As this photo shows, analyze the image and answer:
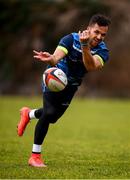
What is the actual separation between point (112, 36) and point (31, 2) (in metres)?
4.33

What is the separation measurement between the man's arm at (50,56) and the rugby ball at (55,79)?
6.6 inches

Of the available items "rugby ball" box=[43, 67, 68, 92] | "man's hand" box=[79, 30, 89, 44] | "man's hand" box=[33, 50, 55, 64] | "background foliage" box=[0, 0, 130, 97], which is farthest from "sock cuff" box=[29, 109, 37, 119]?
"background foliage" box=[0, 0, 130, 97]

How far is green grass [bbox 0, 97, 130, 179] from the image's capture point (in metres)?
7.52

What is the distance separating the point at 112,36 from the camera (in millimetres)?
30312

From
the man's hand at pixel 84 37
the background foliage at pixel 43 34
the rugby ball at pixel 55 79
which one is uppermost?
the man's hand at pixel 84 37

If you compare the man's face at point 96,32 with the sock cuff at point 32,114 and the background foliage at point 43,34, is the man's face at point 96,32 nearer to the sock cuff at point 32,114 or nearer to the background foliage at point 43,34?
the sock cuff at point 32,114

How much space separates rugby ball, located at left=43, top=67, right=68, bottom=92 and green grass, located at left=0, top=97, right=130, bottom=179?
39.4 inches

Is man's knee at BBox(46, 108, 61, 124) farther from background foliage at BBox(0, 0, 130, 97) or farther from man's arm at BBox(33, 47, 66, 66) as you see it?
background foliage at BBox(0, 0, 130, 97)

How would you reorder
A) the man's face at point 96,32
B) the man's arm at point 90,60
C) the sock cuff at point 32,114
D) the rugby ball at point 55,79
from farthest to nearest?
1. the sock cuff at point 32,114
2. the man's face at point 96,32
3. the rugby ball at point 55,79
4. the man's arm at point 90,60

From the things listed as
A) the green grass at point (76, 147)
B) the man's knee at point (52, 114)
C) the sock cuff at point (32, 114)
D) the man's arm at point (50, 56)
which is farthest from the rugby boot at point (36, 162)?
the man's arm at point (50, 56)

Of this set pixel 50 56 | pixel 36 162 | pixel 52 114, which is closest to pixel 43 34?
pixel 52 114

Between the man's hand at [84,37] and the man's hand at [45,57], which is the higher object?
the man's hand at [84,37]

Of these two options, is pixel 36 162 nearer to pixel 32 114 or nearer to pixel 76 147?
pixel 32 114

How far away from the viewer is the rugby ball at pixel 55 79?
788 centimetres
